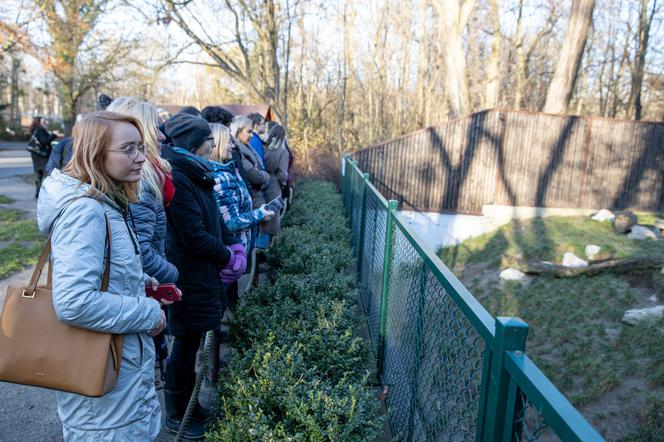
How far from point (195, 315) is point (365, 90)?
72.6 ft

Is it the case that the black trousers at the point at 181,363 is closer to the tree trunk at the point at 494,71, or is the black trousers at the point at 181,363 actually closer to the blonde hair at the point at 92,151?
the blonde hair at the point at 92,151

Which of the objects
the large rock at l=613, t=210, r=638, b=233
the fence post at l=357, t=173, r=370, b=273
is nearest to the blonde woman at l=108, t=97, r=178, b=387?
the fence post at l=357, t=173, r=370, b=273

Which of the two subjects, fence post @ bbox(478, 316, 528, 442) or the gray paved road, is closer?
fence post @ bbox(478, 316, 528, 442)

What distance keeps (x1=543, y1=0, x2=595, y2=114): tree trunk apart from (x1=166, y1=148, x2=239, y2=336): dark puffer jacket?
14201mm

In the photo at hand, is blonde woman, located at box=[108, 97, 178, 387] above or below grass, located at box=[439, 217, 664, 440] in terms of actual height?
above

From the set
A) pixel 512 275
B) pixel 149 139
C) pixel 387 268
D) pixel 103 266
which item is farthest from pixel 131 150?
pixel 512 275

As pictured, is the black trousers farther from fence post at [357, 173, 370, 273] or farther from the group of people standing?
fence post at [357, 173, 370, 273]

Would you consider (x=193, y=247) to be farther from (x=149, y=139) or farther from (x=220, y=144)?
(x=220, y=144)

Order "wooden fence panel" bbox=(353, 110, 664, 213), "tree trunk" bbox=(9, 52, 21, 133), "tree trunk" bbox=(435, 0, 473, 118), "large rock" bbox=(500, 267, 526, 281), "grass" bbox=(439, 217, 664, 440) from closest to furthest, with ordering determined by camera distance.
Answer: "grass" bbox=(439, 217, 664, 440) → "large rock" bbox=(500, 267, 526, 281) → "tree trunk" bbox=(435, 0, 473, 118) → "wooden fence panel" bbox=(353, 110, 664, 213) → "tree trunk" bbox=(9, 52, 21, 133)

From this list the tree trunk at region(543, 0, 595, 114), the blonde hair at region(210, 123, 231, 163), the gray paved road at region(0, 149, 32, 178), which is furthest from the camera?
the gray paved road at region(0, 149, 32, 178)

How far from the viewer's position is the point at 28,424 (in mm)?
3367

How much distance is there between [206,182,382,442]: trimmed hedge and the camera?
2.25 meters

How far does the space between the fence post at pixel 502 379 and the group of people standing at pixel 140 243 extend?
1215mm

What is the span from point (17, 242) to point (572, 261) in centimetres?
1030
